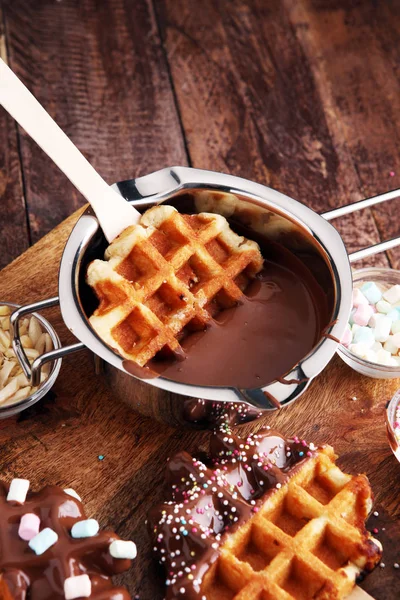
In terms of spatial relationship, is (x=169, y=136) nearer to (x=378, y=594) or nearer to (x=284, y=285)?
(x=284, y=285)

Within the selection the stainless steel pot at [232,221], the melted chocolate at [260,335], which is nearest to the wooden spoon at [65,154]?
the stainless steel pot at [232,221]

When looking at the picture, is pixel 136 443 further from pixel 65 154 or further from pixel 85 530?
pixel 65 154

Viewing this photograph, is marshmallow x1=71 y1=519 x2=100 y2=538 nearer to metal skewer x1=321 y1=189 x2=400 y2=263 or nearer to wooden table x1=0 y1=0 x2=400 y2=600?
wooden table x1=0 y1=0 x2=400 y2=600

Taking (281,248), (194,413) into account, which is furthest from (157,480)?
(281,248)

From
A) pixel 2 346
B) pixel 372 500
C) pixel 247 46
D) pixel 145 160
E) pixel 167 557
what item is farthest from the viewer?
pixel 247 46

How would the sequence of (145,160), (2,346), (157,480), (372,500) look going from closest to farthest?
(372,500) < (157,480) < (2,346) < (145,160)

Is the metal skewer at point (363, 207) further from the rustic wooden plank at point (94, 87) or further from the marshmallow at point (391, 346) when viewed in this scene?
the rustic wooden plank at point (94, 87)

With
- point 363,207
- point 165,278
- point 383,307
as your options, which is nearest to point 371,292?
point 383,307

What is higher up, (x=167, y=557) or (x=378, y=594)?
(x=167, y=557)
